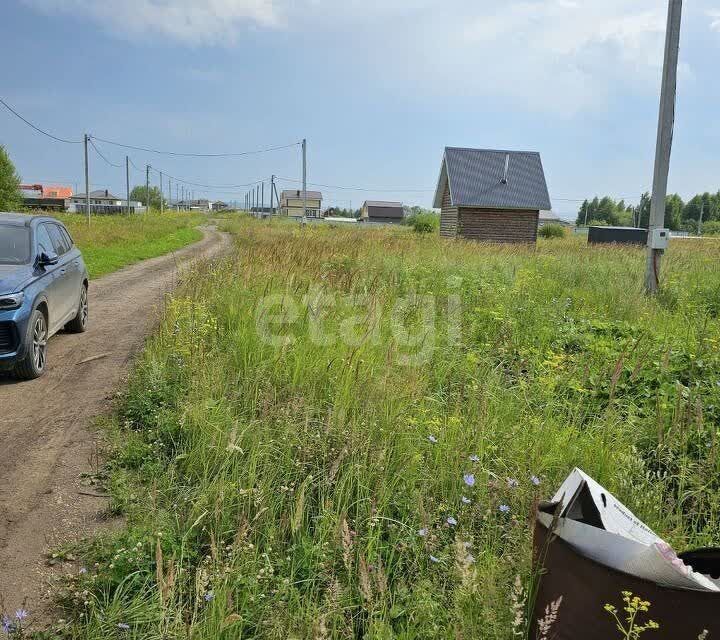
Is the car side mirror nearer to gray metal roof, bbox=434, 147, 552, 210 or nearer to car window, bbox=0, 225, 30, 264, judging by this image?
car window, bbox=0, 225, 30, 264

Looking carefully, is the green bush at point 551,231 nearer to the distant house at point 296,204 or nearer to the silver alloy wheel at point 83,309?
→ the silver alloy wheel at point 83,309

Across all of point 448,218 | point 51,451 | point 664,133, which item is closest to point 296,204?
point 448,218

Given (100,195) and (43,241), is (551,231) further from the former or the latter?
(100,195)

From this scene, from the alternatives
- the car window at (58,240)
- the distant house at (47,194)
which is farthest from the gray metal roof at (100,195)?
the car window at (58,240)

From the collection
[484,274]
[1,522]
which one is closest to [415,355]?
[1,522]

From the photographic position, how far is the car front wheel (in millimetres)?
5871

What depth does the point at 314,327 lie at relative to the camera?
5.62 metres

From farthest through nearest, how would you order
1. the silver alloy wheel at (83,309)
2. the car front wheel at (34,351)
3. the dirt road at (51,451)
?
1. the silver alloy wheel at (83,309)
2. the car front wheel at (34,351)
3. the dirt road at (51,451)

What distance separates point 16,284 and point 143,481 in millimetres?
3381

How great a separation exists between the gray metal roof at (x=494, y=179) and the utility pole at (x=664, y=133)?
1799 cm

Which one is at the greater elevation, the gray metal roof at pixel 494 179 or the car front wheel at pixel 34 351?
the gray metal roof at pixel 494 179

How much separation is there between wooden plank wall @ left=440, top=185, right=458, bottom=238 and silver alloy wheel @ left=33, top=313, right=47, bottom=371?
945 inches

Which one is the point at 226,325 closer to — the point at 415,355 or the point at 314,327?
the point at 314,327

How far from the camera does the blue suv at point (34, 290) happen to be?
5742 mm
